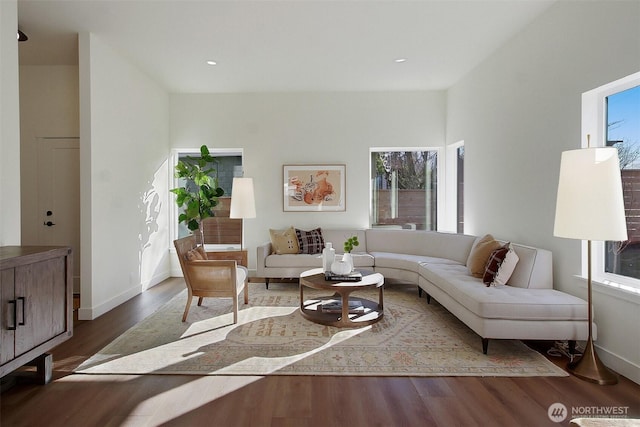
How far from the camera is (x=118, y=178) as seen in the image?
4199mm

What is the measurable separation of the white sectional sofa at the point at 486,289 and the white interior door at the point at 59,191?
257cm

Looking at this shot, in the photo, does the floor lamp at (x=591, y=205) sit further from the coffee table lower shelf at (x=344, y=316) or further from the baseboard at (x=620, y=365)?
the coffee table lower shelf at (x=344, y=316)

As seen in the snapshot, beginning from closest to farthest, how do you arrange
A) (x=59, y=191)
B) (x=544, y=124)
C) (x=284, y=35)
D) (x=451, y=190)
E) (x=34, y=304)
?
(x=34, y=304) → (x=544, y=124) → (x=284, y=35) → (x=59, y=191) → (x=451, y=190)

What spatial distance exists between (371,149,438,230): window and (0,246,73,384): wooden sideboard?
4.42 metres

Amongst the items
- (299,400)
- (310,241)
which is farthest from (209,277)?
(310,241)

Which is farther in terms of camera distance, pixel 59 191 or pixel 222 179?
pixel 222 179

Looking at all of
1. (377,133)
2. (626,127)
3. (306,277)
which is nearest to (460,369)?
(306,277)

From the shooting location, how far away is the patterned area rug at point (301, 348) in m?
2.52

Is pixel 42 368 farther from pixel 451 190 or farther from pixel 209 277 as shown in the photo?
pixel 451 190

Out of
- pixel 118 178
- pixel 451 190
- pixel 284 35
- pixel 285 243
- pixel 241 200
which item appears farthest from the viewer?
pixel 451 190

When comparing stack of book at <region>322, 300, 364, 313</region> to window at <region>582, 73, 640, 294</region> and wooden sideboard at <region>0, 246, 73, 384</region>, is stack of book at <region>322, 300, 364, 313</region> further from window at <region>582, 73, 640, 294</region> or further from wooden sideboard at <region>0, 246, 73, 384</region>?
wooden sideboard at <region>0, 246, 73, 384</region>

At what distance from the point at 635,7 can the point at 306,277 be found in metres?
3.35

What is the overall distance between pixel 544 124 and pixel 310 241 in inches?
128

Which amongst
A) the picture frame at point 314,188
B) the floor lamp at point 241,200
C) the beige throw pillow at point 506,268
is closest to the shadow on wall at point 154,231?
the floor lamp at point 241,200
